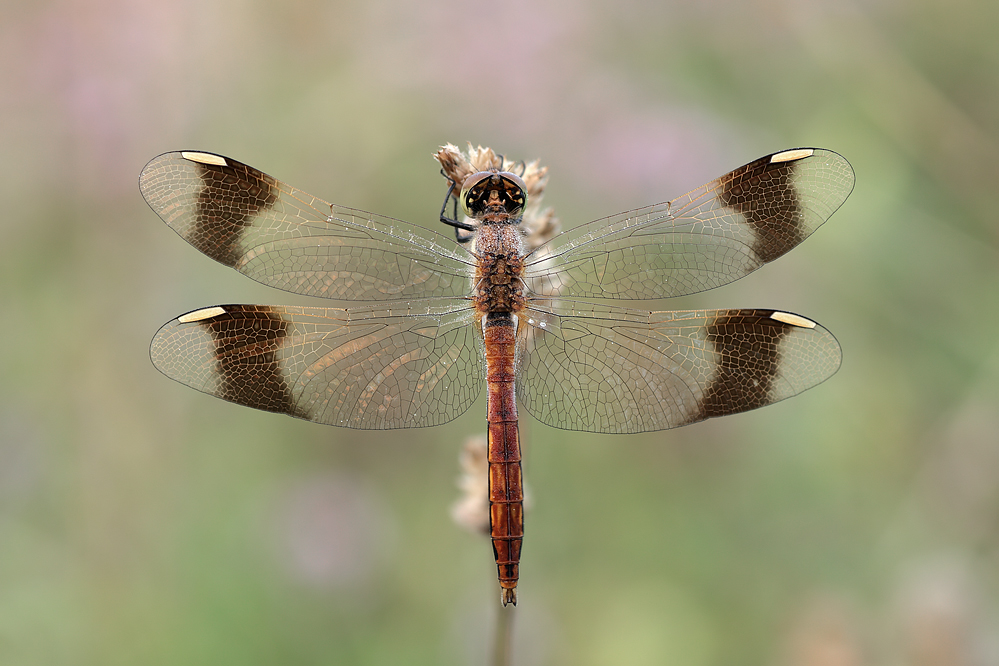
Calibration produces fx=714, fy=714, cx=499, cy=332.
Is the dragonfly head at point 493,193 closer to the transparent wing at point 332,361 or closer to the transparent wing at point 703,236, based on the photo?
the transparent wing at point 703,236

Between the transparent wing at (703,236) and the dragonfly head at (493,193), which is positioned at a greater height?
the dragonfly head at (493,193)

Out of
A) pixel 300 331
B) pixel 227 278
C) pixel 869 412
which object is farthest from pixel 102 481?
pixel 869 412

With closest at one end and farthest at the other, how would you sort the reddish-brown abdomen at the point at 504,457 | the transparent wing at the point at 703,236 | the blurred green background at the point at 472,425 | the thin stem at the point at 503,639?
1. the thin stem at the point at 503,639
2. the reddish-brown abdomen at the point at 504,457
3. the transparent wing at the point at 703,236
4. the blurred green background at the point at 472,425

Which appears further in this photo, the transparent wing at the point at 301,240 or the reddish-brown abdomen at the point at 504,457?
the transparent wing at the point at 301,240

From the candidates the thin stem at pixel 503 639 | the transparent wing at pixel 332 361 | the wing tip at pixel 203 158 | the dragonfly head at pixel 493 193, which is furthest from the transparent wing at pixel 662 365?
the wing tip at pixel 203 158

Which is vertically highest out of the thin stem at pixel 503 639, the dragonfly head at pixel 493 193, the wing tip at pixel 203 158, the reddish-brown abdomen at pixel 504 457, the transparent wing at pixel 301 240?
the dragonfly head at pixel 493 193

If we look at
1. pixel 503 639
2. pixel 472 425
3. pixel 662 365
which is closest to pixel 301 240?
pixel 662 365
